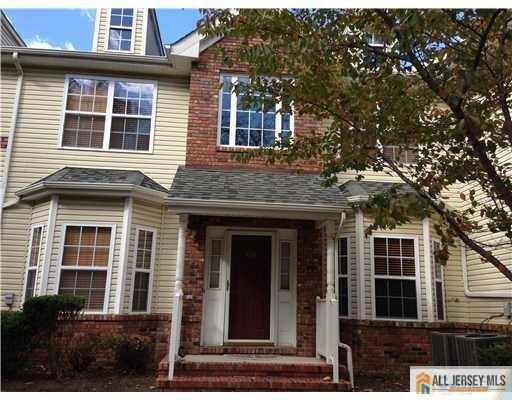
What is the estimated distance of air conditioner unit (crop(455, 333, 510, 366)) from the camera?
233 inches

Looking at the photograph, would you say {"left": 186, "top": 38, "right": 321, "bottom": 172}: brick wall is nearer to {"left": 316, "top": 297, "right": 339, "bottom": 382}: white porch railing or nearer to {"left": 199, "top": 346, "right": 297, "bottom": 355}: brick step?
{"left": 316, "top": 297, "right": 339, "bottom": 382}: white porch railing

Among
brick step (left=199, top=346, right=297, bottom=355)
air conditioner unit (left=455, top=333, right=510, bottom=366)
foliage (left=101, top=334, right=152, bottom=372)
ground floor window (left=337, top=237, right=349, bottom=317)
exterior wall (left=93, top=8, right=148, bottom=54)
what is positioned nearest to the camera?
air conditioner unit (left=455, top=333, right=510, bottom=366)

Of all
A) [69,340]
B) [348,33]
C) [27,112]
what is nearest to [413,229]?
[348,33]

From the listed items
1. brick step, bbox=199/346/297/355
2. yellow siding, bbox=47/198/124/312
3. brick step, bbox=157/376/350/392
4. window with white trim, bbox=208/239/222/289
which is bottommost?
brick step, bbox=157/376/350/392

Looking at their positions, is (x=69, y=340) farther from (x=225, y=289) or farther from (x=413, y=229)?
(x=413, y=229)

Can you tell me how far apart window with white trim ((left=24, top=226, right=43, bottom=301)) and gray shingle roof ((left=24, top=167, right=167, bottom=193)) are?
94 cm

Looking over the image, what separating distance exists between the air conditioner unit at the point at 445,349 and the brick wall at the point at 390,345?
46.8 inches

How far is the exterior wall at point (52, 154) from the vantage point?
28.5ft

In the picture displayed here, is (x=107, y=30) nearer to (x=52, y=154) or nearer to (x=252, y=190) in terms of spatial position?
(x=52, y=154)

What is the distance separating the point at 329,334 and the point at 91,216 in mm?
4688

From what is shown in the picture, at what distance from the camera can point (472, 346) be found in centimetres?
599

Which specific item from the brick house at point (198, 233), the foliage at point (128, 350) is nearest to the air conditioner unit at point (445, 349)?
the brick house at point (198, 233)

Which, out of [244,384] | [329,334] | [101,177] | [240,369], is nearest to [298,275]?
[329,334]

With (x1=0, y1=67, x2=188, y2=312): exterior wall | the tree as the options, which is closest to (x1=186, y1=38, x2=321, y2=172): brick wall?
(x1=0, y1=67, x2=188, y2=312): exterior wall
